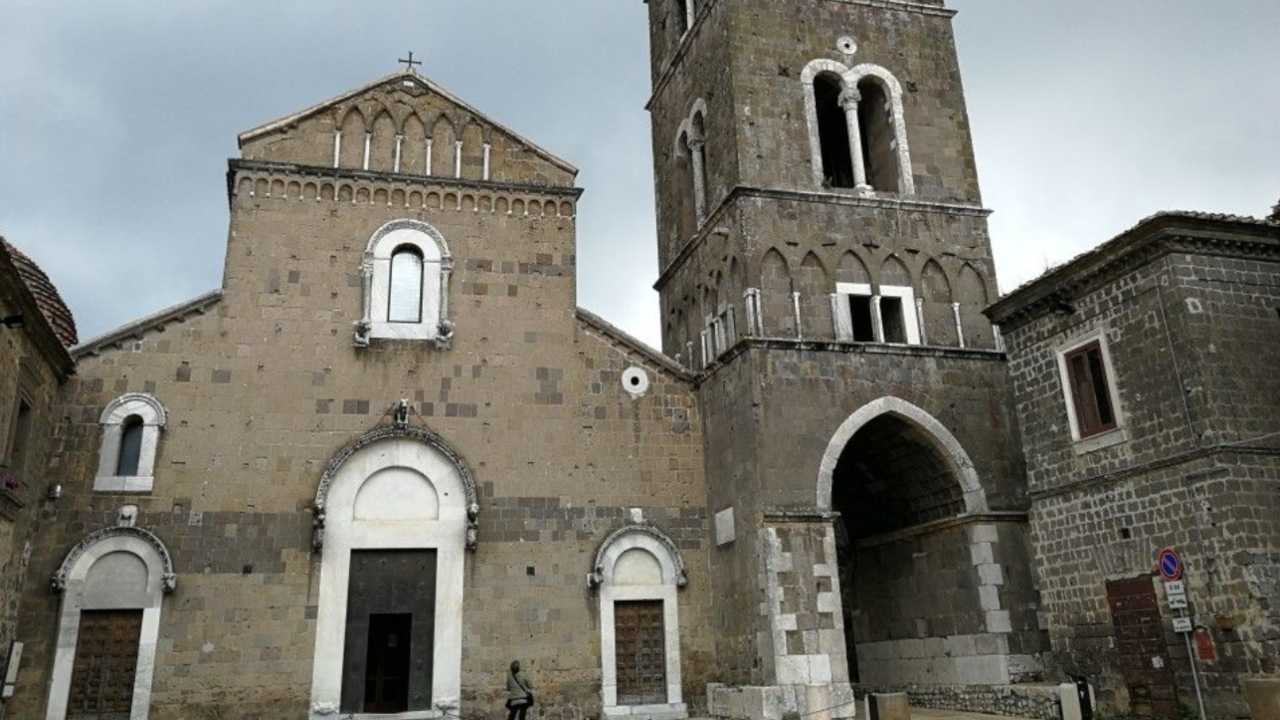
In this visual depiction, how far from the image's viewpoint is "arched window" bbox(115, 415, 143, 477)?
1738 cm

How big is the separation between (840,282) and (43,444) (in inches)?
587

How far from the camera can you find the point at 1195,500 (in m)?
14.4

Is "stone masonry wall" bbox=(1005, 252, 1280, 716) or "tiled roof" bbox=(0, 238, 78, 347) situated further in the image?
"tiled roof" bbox=(0, 238, 78, 347)

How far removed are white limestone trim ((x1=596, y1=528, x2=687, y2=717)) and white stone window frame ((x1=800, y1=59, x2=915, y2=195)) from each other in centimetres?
824

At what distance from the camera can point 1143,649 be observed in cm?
1528

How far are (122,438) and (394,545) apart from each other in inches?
204

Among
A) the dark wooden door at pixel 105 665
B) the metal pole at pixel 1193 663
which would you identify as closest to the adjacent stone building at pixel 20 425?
the dark wooden door at pixel 105 665

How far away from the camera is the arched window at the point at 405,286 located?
19531mm

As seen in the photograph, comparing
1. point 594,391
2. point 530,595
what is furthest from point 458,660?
point 594,391

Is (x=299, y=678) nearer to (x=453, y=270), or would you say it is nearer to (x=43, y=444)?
(x=43, y=444)

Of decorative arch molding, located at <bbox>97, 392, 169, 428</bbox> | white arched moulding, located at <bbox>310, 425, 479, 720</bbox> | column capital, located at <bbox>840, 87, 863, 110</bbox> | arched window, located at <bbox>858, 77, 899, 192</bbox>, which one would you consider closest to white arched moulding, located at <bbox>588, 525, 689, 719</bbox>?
white arched moulding, located at <bbox>310, 425, 479, 720</bbox>

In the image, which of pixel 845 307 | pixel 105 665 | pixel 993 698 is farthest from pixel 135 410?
pixel 993 698

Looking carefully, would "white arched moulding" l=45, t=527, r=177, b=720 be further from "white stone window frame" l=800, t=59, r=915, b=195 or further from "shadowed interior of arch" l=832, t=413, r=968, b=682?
"white stone window frame" l=800, t=59, r=915, b=195

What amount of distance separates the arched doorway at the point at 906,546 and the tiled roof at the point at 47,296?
52.9 feet
